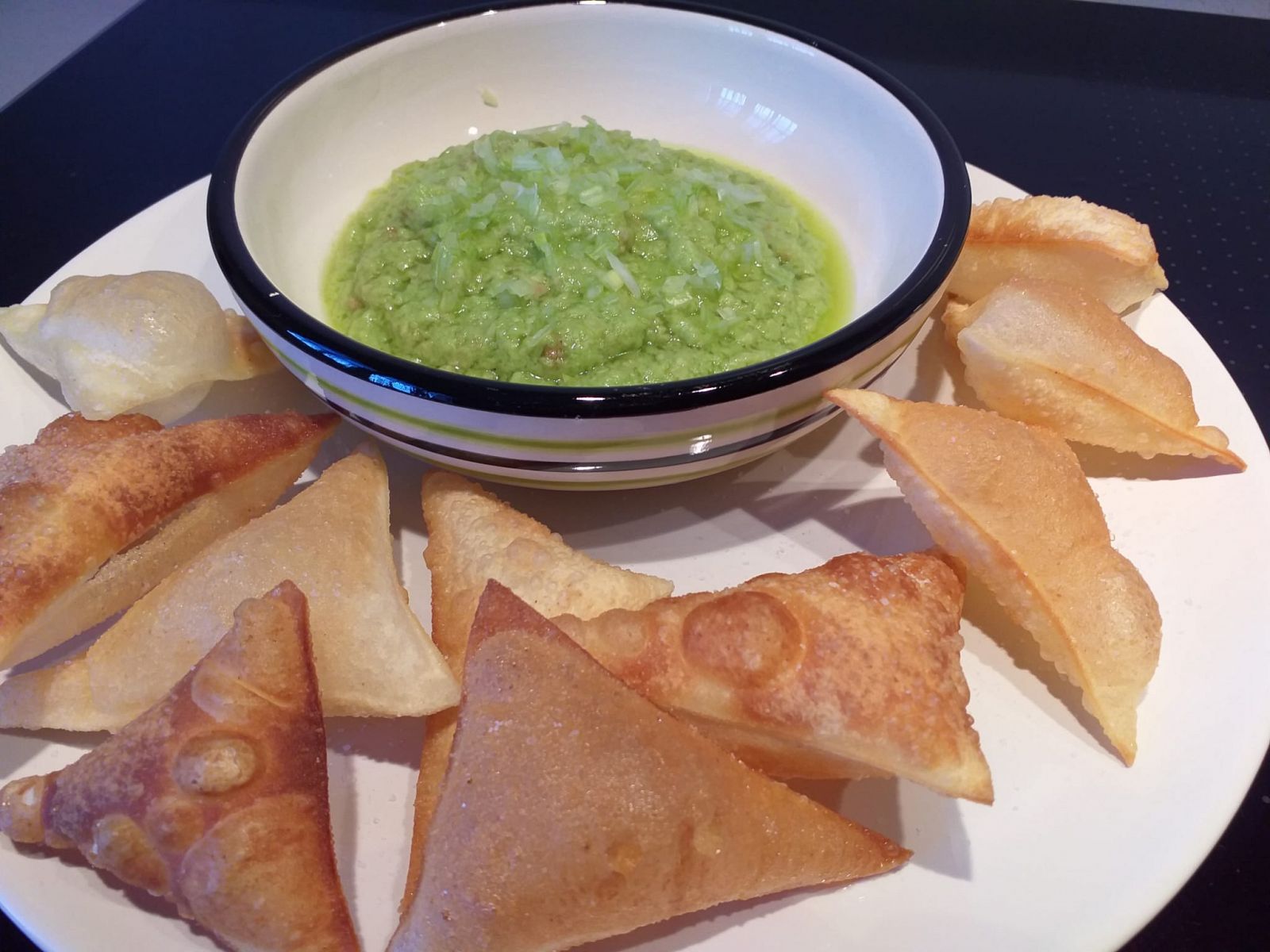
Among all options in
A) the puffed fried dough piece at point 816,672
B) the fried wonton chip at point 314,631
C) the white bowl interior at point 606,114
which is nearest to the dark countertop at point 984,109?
the white bowl interior at point 606,114

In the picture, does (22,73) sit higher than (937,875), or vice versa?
(937,875)

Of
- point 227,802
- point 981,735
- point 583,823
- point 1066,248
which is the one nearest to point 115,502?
point 227,802

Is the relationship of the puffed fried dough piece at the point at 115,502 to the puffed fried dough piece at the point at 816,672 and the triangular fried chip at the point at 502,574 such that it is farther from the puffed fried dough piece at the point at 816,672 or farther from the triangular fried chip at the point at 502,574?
the puffed fried dough piece at the point at 816,672

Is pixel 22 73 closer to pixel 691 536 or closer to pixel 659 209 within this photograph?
pixel 659 209

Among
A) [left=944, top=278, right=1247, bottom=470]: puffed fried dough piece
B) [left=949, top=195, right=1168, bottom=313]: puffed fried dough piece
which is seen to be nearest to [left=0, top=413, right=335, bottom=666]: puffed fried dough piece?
[left=944, top=278, right=1247, bottom=470]: puffed fried dough piece

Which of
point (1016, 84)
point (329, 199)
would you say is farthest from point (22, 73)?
point (1016, 84)

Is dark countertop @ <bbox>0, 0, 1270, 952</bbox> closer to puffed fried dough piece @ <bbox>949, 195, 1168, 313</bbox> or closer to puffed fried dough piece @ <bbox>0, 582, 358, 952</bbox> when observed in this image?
puffed fried dough piece @ <bbox>949, 195, 1168, 313</bbox>
